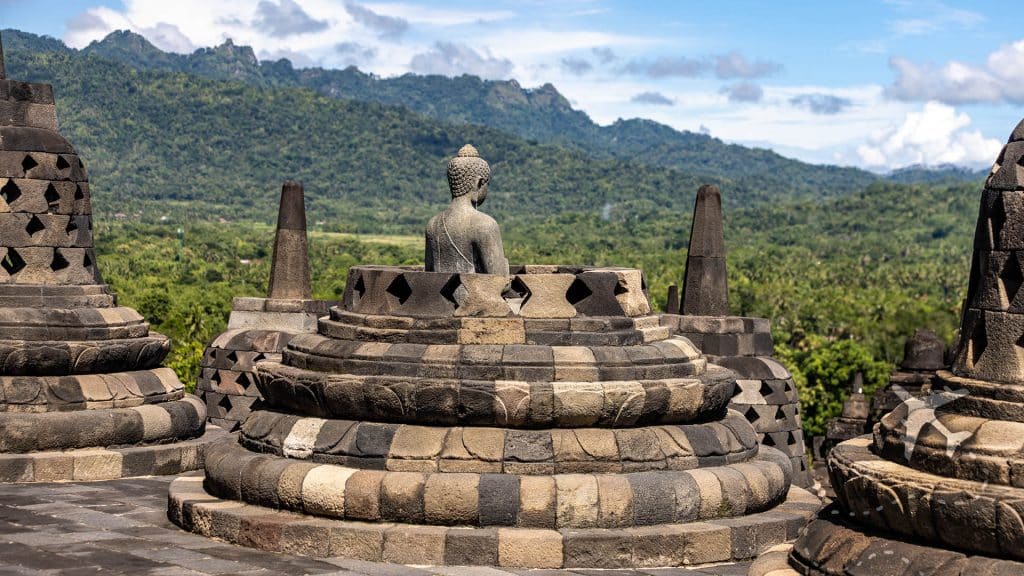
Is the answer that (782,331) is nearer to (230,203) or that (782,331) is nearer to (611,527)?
(611,527)

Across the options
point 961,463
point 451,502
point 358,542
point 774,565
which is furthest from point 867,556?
point 358,542

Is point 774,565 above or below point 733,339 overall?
below

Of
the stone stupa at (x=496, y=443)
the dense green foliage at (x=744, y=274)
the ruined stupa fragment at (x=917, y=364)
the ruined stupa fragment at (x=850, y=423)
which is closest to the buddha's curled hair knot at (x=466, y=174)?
the stone stupa at (x=496, y=443)

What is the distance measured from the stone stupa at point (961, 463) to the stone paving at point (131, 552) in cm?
207

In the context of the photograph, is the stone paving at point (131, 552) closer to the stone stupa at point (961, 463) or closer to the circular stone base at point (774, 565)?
the circular stone base at point (774, 565)

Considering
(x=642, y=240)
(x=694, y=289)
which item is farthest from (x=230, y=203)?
(x=694, y=289)

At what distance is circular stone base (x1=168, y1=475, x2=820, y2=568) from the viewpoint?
8.20 metres

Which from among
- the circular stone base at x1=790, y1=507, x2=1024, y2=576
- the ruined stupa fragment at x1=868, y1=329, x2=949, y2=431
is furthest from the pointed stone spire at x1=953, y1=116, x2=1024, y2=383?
the ruined stupa fragment at x1=868, y1=329, x2=949, y2=431

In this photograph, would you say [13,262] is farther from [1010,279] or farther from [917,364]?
[917,364]

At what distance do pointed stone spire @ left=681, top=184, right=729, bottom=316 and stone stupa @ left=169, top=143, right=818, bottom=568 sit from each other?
20.8 feet

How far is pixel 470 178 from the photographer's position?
1018 centimetres

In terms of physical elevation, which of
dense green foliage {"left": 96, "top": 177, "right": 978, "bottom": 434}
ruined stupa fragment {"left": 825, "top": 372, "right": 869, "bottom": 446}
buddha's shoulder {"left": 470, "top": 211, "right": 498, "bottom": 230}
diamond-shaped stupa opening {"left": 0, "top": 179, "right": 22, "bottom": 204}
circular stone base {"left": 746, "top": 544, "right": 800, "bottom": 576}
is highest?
diamond-shaped stupa opening {"left": 0, "top": 179, "right": 22, "bottom": 204}

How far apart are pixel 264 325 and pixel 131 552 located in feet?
27.4

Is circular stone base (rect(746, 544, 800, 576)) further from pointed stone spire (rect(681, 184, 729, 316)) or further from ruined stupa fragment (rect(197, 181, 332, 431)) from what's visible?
ruined stupa fragment (rect(197, 181, 332, 431))
